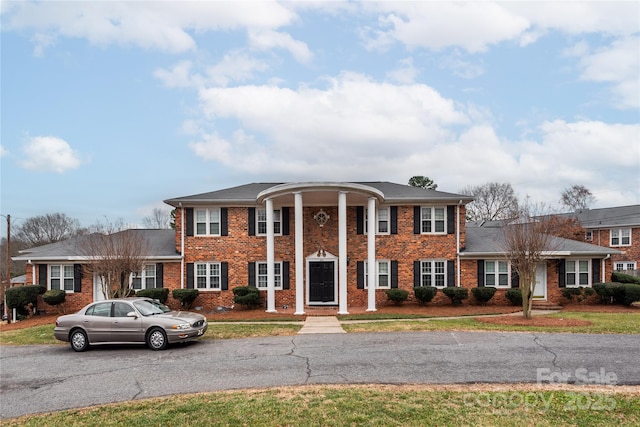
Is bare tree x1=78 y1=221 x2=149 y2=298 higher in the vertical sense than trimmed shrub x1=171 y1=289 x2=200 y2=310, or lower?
higher

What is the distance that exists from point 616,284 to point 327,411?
19.7 meters

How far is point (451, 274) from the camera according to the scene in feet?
72.8

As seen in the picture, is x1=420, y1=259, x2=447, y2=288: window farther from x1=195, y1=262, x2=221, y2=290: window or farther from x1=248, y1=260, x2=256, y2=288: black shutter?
x1=195, y1=262, x2=221, y2=290: window

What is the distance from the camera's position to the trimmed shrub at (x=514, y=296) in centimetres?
2120

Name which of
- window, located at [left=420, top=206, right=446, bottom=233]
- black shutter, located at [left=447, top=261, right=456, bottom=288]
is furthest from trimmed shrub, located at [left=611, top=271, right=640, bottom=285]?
window, located at [left=420, top=206, right=446, bottom=233]

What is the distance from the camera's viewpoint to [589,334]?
1316cm

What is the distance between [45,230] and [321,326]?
63.1 metres

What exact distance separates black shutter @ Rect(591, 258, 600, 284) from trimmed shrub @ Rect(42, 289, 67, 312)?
25.0 m

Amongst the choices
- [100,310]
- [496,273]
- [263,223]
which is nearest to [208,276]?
[263,223]

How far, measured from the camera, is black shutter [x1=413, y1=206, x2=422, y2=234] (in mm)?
22422

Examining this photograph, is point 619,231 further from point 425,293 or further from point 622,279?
point 425,293

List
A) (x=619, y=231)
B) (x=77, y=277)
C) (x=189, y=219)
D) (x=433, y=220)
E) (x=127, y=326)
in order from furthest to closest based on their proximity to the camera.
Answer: (x=619, y=231) → (x=433, y=220) → (x=189, y=219) → (x=77, y=277) → (x=127, y=326)

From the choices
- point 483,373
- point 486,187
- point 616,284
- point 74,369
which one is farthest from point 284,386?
point 486,187

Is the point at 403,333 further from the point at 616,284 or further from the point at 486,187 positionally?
the point at 486,187
